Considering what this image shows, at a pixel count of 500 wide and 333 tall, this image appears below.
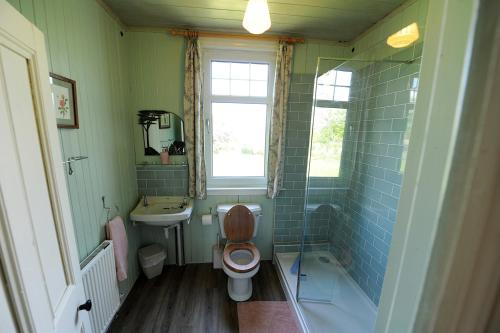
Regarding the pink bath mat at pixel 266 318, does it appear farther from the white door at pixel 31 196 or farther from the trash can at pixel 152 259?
the white door at pixel 31 196

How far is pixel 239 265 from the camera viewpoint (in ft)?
6.27

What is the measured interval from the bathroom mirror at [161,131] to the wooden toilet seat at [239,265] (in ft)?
3.76

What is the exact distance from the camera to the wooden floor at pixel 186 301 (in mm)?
1692

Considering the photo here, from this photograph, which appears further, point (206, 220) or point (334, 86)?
point (206, 220)

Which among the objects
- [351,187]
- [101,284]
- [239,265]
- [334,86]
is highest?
[334,86]

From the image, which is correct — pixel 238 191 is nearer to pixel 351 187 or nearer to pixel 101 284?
pixel 351 187

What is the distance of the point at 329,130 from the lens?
2162 mm

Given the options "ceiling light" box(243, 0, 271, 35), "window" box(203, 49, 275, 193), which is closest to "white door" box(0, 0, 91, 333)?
"ceiling light" box(243, 0, 271, 35)

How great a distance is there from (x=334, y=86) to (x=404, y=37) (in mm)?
639

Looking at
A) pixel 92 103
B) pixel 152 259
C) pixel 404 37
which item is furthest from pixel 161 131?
pixel 404 37

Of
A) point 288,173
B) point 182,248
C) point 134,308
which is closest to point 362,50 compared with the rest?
point 288,173

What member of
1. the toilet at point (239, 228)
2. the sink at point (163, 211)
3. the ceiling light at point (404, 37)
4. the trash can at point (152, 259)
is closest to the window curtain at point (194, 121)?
the sink at point (163, 211)

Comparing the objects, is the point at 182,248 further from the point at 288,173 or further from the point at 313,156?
the point at 313,156

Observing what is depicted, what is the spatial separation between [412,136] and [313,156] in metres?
1.81
